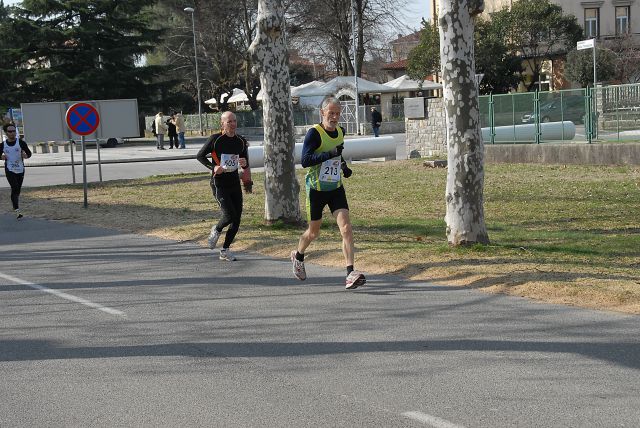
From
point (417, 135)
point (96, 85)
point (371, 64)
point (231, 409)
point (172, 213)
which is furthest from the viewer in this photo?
point (371, 64)

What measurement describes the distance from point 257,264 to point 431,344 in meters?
4.70

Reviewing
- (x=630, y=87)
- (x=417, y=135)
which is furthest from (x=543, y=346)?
(x=417, y=135)

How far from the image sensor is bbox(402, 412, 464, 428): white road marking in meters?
5.32

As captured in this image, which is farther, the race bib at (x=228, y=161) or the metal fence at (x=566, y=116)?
the metal fence at (x=566, y=116)

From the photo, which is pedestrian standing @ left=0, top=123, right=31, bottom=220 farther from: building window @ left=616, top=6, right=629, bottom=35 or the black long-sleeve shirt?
building window @ left=616, top=6, right=629, bottom=35

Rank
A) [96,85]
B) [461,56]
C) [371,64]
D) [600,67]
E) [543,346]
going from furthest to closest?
[371,64]
[96,85]
[600,67]
[461,56]
[543,346]

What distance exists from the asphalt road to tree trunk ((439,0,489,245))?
165 centimetres

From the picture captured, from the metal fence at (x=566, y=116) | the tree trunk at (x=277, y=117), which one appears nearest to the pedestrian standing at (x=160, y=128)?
the metal fence at (x=566, y=116)

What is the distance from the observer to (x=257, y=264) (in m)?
11.7

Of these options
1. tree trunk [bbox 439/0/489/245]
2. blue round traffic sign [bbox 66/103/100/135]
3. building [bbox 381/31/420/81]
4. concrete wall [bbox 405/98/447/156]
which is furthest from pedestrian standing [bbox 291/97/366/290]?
building [bbox 381/31/420/81]

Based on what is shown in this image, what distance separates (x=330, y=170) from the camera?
9586 mm

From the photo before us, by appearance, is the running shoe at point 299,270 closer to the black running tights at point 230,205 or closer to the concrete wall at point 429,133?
the black running tights at point 230,205

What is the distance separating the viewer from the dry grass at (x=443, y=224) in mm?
9734

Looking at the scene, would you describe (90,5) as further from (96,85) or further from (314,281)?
(314,281)
